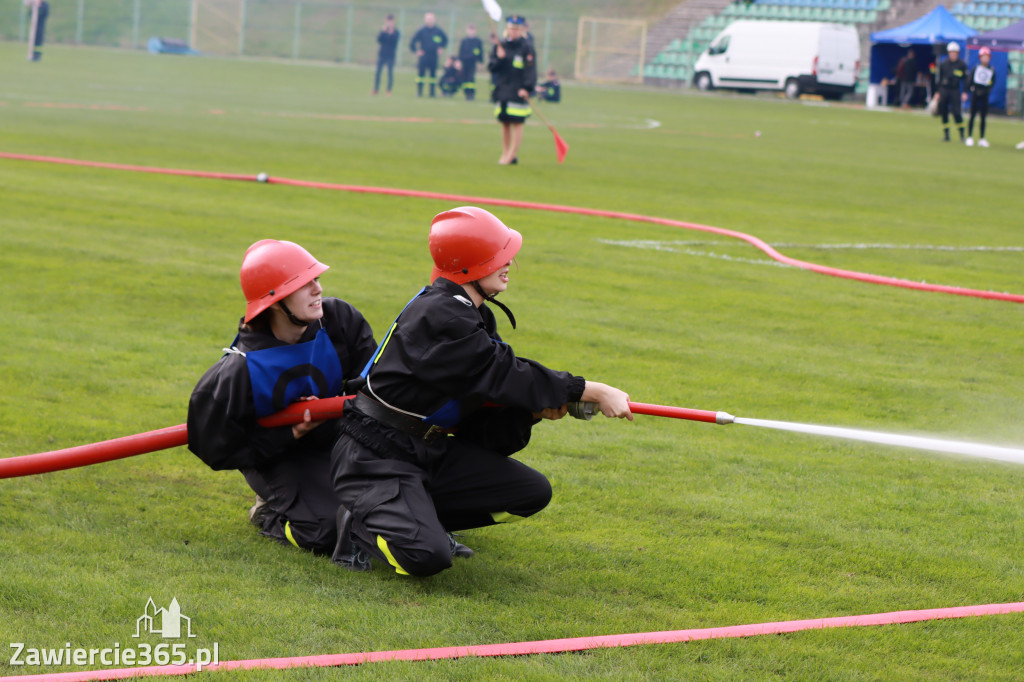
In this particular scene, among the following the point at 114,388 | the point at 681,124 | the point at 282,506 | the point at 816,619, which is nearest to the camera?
the point at 816,619

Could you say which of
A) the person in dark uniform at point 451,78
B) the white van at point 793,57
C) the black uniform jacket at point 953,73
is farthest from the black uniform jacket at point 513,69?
the white van at point 793,57

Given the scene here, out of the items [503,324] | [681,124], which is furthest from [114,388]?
[681,124]

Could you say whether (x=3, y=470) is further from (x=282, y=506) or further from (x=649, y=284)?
(x=649, y=284)

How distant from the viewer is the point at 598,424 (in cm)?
588

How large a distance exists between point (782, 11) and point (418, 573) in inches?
1860

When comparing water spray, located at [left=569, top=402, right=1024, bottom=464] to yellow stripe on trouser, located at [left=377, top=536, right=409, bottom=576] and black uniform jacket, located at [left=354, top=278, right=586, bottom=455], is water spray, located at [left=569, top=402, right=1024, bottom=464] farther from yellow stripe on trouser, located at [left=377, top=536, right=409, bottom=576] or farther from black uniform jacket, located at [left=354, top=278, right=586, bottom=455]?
yellow stripe on trouser, located at [left=377, top=536, right=409, bottom=576]

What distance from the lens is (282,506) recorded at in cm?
430

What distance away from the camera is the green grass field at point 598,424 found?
3629 mm

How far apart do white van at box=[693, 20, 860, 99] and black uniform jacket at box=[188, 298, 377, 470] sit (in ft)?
127

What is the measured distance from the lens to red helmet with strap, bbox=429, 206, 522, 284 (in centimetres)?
397

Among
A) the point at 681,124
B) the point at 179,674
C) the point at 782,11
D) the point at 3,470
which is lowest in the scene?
the point at 179,674

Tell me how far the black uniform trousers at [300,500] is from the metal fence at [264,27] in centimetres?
4906

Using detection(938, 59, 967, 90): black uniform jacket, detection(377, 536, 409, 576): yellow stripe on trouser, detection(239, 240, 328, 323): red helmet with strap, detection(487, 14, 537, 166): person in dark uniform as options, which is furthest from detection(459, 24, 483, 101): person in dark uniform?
detection(377, 536, 409, 576): yellow stripe on trouser

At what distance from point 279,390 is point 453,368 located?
28.8 inches
